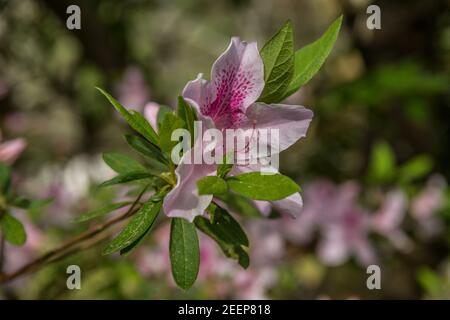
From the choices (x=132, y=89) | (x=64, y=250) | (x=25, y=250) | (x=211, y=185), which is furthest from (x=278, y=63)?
(x=132, y=89)

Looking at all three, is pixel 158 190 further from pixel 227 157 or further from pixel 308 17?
pixel 308 17

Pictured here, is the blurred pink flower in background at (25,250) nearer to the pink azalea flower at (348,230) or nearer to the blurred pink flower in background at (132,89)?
the blurred pink flower in background at (132,89)

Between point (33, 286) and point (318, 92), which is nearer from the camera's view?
point (33, 286)

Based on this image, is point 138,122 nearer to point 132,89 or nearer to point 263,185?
point 263,185

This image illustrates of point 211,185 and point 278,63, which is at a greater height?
point 278,63

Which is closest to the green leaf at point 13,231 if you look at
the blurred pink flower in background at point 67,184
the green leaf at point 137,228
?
the blurred pink flower in background at point 67,184

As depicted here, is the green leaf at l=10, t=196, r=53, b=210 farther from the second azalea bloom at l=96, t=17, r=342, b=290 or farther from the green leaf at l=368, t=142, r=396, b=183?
the green leaf at l=368, t=142, r=396, b=183

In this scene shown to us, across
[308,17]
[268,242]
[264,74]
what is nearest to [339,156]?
[268,242]

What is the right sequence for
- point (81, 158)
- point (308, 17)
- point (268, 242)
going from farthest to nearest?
1. point (308, 17)
2. point (81, 158)
3. point (268, 242)
